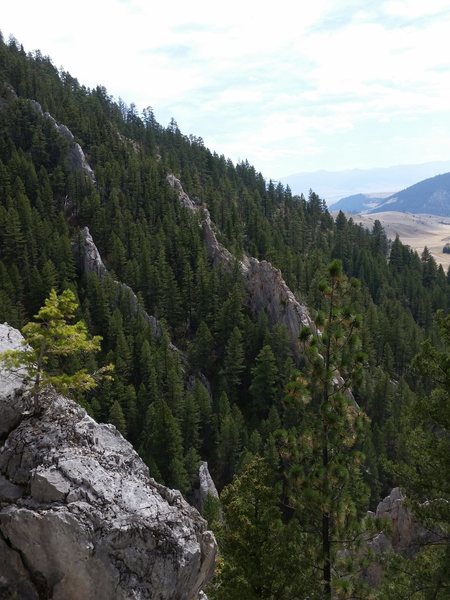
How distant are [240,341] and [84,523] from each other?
65718 millimetres

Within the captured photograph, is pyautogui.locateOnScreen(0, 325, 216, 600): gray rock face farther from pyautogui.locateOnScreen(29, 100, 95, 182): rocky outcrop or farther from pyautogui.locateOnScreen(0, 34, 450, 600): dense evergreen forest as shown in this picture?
pyautogui.locateOnScreen(29, 100, 95, 182): rocky outcrop

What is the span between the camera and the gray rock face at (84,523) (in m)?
14.0

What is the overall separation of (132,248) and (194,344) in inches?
1066

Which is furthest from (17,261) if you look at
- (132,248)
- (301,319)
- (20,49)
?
(20,49)

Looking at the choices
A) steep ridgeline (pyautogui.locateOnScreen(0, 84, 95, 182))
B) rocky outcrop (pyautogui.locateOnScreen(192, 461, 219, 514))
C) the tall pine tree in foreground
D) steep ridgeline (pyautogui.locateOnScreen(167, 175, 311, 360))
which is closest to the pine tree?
the tall pine tree in foreground

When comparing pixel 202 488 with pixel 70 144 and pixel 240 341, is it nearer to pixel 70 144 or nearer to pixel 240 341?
pixel 240 341

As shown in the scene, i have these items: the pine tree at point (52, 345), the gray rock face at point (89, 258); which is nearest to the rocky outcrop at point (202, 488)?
the gray rock face at point (89, 258)

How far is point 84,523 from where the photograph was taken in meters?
14.2

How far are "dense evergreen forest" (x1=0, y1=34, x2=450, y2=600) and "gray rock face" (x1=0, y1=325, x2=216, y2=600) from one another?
3857mm

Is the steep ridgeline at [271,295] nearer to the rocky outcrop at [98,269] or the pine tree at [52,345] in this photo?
the rocky outcrop at [98,269]

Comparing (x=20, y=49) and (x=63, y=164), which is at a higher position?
(x=20, y=49)

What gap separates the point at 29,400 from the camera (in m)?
16.8

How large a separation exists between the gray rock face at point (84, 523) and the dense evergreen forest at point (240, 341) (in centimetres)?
386

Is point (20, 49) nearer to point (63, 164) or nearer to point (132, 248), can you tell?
point (63, 164)
